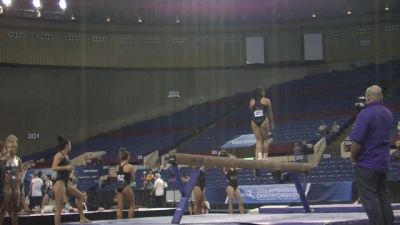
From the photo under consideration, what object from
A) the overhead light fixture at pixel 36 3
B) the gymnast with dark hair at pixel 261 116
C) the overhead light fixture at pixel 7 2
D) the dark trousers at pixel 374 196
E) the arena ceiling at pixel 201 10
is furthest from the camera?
the arena ceiling at pixel 201 10

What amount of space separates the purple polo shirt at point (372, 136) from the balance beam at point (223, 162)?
1817mm

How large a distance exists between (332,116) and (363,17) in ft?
17.9

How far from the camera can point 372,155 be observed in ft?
18.3

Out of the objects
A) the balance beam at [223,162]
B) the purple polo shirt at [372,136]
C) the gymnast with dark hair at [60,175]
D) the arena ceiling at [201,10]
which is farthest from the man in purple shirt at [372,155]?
the arena ceiling at [201,10]

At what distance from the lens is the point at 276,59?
28094 millimetres

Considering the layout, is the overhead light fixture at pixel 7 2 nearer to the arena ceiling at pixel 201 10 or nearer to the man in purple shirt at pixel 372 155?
the arena ceiling at pixel 201 10

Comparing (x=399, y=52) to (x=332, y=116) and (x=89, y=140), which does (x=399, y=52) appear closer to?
(x=332, y=116)

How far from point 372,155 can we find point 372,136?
0.19 metres

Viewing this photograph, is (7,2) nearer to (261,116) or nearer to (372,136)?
(261,116)

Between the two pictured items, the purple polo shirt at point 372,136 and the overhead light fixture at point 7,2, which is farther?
the overhead light fixture at point 7,2

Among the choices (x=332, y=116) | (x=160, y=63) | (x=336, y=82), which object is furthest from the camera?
(x=160, y=63)

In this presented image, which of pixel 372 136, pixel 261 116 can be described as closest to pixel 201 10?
pixel 261 116

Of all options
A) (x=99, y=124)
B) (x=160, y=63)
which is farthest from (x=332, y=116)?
(x=99, y=124)

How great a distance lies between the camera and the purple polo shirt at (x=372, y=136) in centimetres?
553
